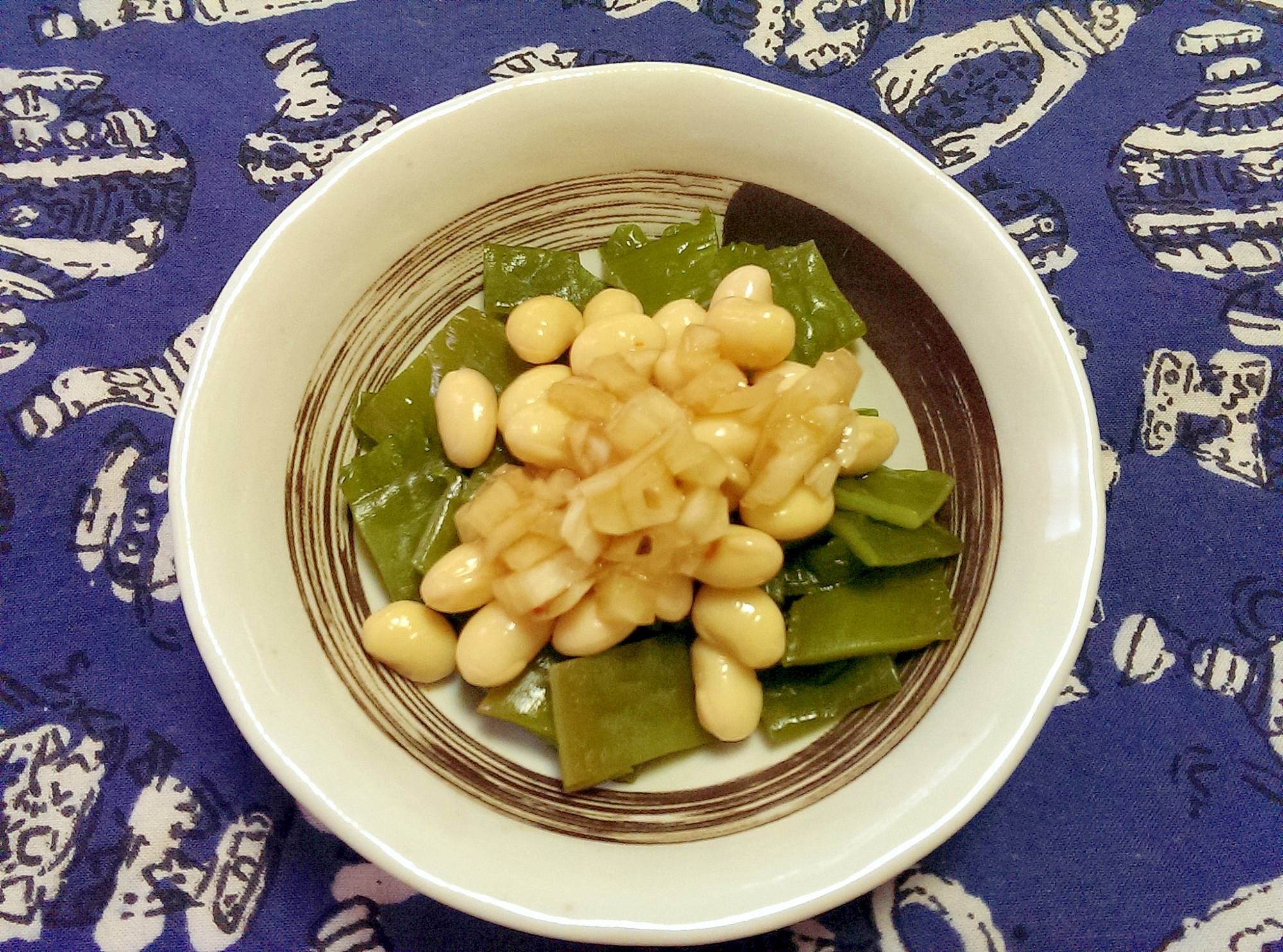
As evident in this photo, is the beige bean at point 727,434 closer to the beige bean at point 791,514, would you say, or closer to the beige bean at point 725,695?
the beige bean at point 791,514

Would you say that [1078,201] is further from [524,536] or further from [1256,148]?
[524,536]

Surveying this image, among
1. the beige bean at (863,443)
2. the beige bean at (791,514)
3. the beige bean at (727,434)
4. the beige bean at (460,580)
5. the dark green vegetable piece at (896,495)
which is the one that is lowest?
the beige bean at (460,580)

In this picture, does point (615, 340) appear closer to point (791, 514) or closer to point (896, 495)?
point (791, 514)

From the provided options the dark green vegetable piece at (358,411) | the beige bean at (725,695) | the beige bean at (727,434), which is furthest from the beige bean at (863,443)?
the dark green vegetable piece at (358,411)

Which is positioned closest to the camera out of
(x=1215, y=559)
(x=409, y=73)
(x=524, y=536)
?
(x=524, y=536)

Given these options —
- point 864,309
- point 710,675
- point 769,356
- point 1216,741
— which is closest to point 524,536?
point 710,675

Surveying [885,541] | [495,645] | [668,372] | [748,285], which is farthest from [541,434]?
[885,541]
